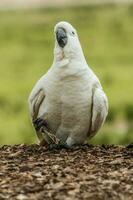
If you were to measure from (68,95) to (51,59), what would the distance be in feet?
98.0

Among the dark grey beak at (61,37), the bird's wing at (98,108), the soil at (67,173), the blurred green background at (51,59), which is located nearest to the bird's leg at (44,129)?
the soil at (67,173)

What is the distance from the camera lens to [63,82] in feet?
33.4

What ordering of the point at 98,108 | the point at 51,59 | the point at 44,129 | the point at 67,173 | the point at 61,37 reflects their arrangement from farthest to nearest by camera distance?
the point at 51,59, the point at 44,129, the point at 98,108, the point at 61,37, the point at 67,173

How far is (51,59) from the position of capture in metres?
40.0

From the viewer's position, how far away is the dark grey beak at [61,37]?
10.2 meters

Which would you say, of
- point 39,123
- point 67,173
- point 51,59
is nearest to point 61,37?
point 39,123

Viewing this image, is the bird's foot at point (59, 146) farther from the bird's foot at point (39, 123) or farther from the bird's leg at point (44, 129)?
the bird's foot at point (39, 123)

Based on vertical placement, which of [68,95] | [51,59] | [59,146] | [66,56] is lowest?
[59,146]

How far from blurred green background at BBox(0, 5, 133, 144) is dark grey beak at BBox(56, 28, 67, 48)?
11653 millimetres

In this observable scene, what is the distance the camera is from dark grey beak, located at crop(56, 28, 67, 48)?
1018cm

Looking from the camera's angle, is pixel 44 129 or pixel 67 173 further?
pixel 44 129

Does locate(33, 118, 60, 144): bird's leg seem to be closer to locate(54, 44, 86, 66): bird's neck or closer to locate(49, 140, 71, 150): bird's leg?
locate(49, 140, 71, 150): bird's leg

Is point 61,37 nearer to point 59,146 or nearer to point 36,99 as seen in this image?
point 36,99

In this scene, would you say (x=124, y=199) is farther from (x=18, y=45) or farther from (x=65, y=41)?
(x=18, y=45)
